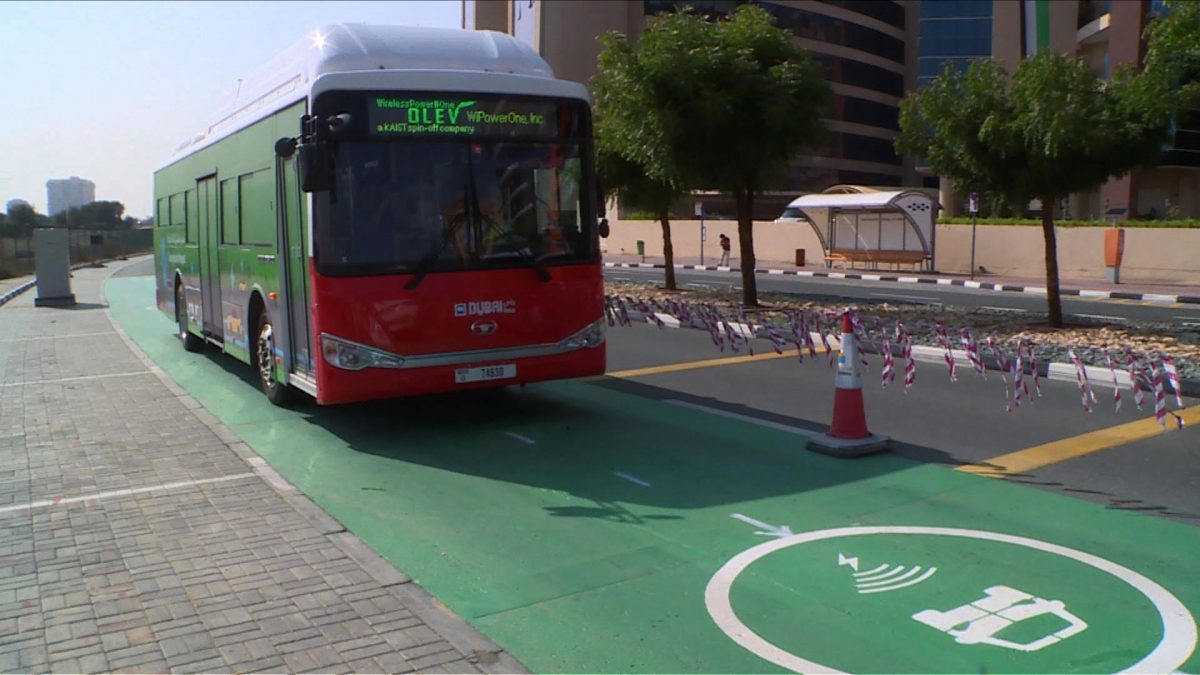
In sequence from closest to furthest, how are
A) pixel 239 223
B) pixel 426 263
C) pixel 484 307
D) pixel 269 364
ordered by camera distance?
1. pixel 426 263
2. pixel 484 307
3. pixel 269 364
4. pixel 239 223

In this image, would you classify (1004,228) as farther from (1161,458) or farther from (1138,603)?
(1138,603)

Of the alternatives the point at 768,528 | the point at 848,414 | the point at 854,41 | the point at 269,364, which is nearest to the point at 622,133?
the point at 269,364

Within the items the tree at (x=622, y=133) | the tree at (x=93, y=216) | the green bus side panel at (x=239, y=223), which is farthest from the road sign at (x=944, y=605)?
the tree at (x=93, y=216)

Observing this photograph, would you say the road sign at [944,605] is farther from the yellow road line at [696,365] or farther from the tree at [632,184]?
the tree at [632,184]

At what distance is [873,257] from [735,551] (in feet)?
105

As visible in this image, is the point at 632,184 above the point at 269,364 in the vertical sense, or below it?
above

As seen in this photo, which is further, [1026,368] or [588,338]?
[1026,368]

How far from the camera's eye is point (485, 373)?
8992 mm

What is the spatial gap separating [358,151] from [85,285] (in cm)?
3018

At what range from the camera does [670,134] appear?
18859 millimetres

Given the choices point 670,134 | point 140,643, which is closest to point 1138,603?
point 140,643

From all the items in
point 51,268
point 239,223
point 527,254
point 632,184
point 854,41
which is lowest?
point 51,268

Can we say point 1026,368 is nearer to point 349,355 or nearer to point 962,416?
point 962,416

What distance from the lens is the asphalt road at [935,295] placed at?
21.1 meters
